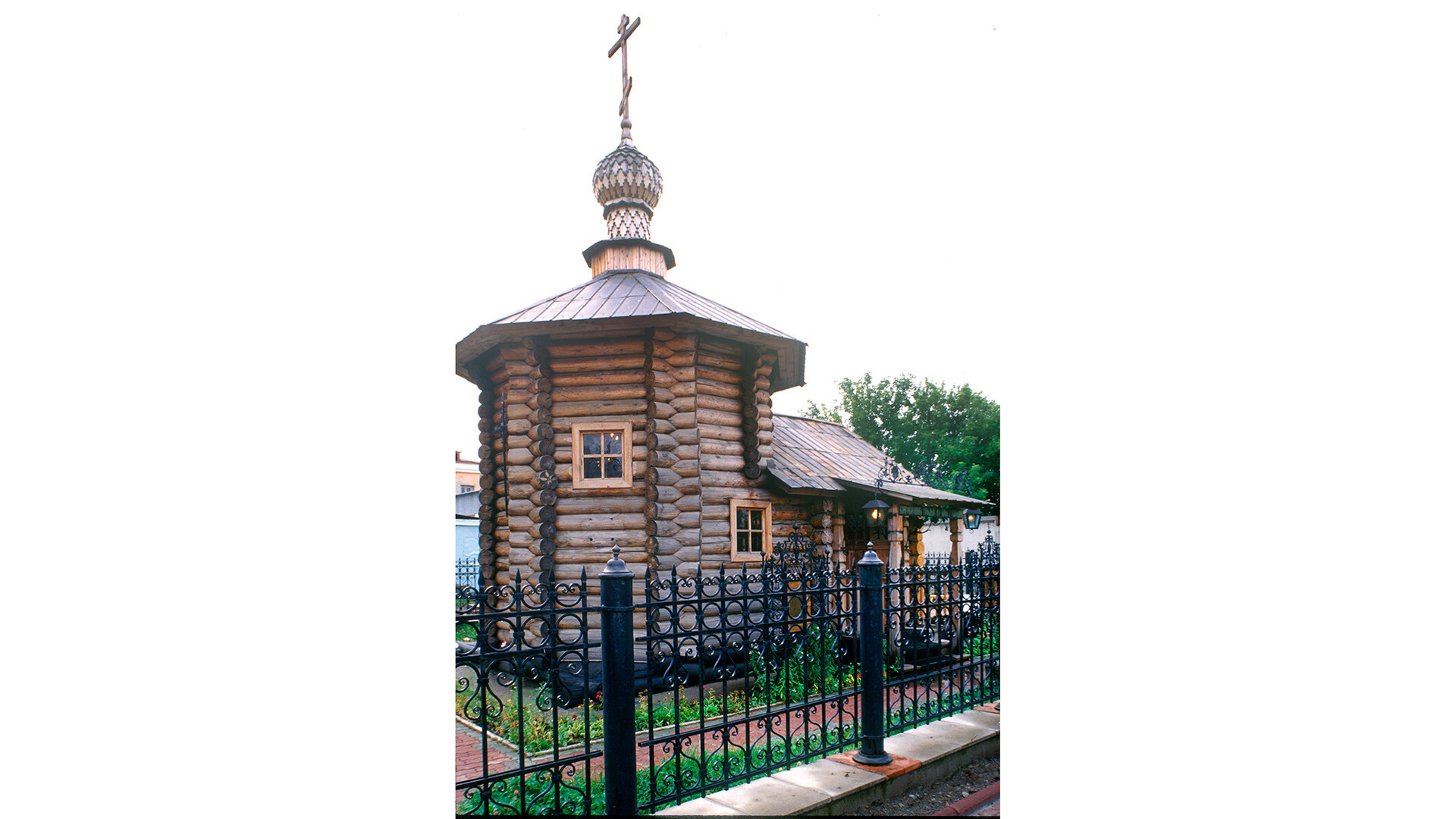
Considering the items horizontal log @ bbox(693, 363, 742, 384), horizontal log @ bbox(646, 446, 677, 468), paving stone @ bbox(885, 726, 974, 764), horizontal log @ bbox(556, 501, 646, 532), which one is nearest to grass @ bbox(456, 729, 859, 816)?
paving stone @ bbox(885, 726, 974, 764)

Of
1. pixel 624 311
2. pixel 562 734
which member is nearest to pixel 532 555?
pixel 562 734

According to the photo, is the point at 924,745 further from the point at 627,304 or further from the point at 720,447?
the point at 627,304

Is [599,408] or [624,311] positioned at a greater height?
[624,311]

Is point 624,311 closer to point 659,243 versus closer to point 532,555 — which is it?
point 659,243

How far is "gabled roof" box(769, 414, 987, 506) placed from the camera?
973 cm

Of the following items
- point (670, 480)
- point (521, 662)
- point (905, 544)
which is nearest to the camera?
point (521, 662)

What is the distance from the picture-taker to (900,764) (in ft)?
14.3

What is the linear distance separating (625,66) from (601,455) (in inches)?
188

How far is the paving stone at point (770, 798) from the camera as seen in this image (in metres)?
3.64

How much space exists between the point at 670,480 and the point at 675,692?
4183 mm

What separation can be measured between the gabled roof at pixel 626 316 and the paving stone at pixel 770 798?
540 centimetres

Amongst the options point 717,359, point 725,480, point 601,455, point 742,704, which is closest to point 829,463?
point 725,480

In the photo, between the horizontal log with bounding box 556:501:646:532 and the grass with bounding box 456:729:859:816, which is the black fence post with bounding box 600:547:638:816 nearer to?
the grass with bounding box 456:729:859:816

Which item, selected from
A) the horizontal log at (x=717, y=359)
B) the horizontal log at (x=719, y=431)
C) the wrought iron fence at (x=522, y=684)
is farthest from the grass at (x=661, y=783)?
the horizontal log at (x=717, y=359)
